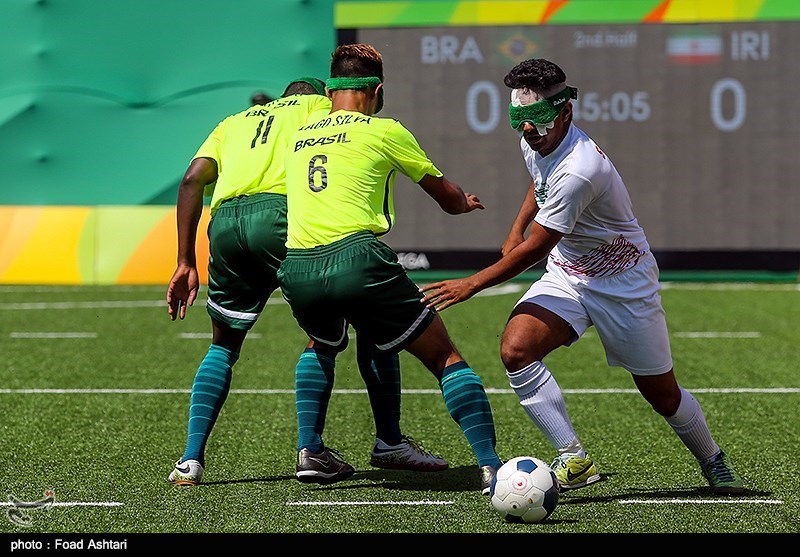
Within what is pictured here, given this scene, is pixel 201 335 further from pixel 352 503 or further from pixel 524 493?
pixel 524 493

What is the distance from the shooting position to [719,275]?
17.0 meters

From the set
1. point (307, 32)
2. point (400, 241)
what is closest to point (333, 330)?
point (400, 241)

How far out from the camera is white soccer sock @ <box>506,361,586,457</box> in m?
5.30

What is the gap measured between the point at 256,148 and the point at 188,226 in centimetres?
47

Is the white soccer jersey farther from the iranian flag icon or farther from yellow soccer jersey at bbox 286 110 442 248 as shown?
the iranian flag icon

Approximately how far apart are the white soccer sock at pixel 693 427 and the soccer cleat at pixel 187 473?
2.10 metres

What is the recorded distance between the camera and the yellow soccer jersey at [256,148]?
224 inches

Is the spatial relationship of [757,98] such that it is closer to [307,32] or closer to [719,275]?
[719,275]

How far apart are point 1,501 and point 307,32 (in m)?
15.1

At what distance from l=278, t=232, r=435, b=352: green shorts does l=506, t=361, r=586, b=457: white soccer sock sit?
498 millimetres

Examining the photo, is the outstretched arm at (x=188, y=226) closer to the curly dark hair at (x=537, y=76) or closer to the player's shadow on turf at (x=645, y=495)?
the curly dark hair at (x=537, y=76)

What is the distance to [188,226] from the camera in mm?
5684

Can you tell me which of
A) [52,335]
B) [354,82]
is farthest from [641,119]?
[354,82]

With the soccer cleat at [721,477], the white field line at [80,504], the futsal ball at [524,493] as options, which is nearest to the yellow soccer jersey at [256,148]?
the white field line at [80,504]
